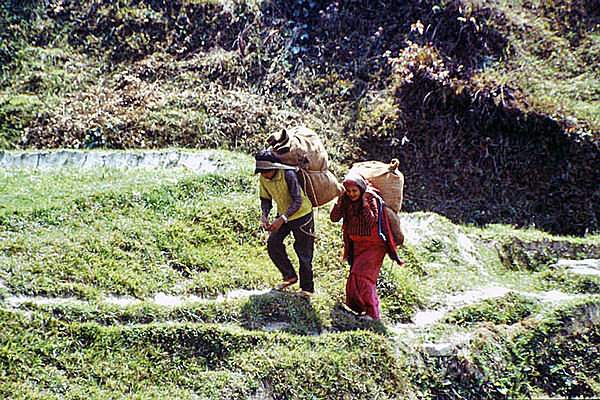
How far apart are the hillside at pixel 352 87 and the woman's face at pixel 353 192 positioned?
6.34 meters

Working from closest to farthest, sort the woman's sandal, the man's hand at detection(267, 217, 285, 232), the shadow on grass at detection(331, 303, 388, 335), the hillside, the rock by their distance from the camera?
the man's hand at detection(267, 217, 285, 232)
the shadow on grass at detection(331, 303, 388, 335)
the woman's sandal
the rock
the hillside

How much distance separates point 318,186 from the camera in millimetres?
7055

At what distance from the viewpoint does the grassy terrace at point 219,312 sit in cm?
589

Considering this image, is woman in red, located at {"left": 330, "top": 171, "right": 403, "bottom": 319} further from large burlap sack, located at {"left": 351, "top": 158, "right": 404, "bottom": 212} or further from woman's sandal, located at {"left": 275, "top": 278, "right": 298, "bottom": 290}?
woman's sandal, located at {"left": 275, "top": 278, "right": 298, "bottom": 290}

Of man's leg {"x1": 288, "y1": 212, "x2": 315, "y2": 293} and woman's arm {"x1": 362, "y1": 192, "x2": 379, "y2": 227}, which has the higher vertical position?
woman's arm {"x1": 362, "y1": 192, "x2": 379, "y2": 227}

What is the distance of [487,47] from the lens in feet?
50.7

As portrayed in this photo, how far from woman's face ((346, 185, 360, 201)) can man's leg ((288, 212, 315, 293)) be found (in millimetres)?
495

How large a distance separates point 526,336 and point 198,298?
3999mm

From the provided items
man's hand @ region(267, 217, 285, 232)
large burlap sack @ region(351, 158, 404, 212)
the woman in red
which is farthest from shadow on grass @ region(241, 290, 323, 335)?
large burlap sack @ region(351, 158, 404, 212)

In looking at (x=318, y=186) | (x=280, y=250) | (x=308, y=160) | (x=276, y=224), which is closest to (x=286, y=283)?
(x=280, y=250)

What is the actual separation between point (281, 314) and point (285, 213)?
1158mm

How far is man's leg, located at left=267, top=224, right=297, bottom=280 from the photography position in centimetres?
705

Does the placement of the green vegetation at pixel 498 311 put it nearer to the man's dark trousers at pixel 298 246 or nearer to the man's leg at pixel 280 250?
the man's dark trousers at pixel 298 246

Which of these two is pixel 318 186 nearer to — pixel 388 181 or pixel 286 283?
pixel 388 181
